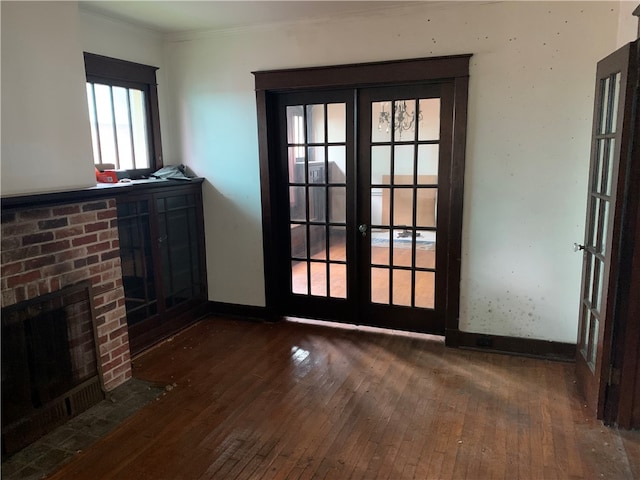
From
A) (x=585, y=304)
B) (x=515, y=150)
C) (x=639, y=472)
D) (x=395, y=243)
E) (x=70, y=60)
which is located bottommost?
(x=639, y=472)

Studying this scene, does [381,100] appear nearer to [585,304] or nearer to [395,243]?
[395,243]

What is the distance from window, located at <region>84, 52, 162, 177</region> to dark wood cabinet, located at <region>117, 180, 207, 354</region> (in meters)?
0.43

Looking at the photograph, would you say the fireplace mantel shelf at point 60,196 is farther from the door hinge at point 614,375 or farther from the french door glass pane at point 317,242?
the door hinge at point 614,375

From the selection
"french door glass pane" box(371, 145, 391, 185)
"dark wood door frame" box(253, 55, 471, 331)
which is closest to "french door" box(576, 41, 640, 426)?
"dark wood door frame" box(253, 55, 471, 331)

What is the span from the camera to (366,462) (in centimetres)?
244

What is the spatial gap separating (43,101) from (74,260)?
94cm

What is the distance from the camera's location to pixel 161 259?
158 inches

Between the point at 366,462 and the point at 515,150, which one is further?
the point at 515,150

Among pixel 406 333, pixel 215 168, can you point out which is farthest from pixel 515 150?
pixel 215 168

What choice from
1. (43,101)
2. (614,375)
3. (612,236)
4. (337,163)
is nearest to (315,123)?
(337,163)

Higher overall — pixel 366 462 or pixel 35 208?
pixel 35 208

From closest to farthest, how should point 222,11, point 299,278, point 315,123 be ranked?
point 222,11
point 315,123
point 299,278

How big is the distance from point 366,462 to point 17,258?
7.06ft

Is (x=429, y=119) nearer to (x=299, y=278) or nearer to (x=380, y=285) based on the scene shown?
(x=380, y=285)
